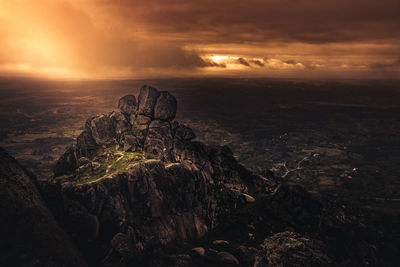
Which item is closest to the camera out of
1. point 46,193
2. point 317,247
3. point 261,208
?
point 46,193

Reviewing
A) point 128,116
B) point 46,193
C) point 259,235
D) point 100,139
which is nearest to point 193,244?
point 259,235

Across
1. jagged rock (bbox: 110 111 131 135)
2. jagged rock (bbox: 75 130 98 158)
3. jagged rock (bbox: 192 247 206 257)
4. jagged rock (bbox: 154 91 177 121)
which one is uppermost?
jagged rock (bbox: 154 91 177 121)

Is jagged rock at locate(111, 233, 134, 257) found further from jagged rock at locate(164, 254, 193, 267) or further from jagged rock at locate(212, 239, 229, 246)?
jagged rock at locate(212, 239, 229, 246)

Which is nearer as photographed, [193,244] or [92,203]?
[92,203]

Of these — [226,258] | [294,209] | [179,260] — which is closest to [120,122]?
[179,260]

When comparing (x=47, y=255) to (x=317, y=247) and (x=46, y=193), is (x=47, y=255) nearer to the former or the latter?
(x=46, y=193)

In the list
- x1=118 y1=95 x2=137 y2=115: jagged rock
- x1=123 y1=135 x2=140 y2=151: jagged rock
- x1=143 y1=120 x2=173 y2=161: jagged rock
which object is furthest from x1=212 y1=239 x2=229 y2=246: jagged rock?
x1=118 y1=95 x2=137 y2=115: jagged rock
